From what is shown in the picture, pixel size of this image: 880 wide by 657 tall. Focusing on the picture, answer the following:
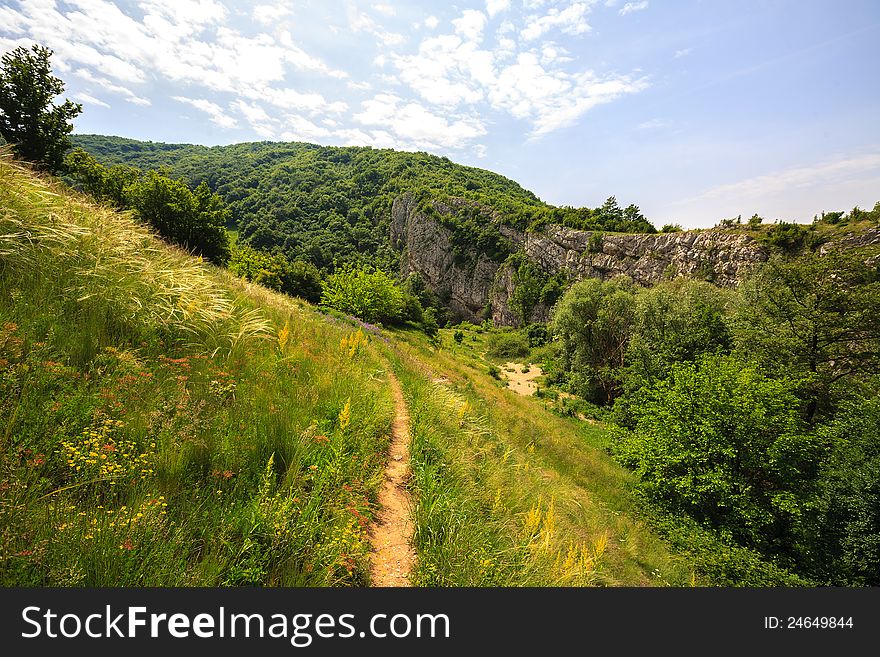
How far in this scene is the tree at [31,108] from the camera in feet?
36.9

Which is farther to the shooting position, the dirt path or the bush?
the bush

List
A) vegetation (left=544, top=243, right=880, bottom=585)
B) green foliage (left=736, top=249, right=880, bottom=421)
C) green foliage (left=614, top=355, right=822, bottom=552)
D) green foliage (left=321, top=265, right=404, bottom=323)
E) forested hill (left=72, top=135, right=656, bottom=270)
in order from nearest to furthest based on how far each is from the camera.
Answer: vegetation (left=544, top=243, right=880, bottom=585)
green foliage (left=614, top=355, right=822, bottom=552)
green foliage (left=736, top=249, right=880, bottom=421)
green foliage (left=321, top=265, right=404, bottom=323)
forested hill (left=72, top=135, right=656, bottom=270)

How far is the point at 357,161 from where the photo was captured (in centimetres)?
13250

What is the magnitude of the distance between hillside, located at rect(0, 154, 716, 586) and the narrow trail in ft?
0.41

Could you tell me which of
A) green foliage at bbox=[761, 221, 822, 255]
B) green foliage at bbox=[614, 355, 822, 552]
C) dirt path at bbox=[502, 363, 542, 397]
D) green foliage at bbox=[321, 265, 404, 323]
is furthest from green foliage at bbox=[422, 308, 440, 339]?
green foliage at bbox=[761, 221, 822, 255]

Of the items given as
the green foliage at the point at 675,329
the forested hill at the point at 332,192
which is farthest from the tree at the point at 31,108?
the forested hill at the point at 332,192

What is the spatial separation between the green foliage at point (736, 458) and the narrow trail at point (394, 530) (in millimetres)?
12613

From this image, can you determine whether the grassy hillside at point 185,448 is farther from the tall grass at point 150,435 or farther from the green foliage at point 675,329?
the green foliage at point 675,329

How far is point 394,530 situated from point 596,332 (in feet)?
103

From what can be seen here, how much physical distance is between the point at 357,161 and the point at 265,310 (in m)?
147

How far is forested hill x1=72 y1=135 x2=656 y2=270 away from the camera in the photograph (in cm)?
8112

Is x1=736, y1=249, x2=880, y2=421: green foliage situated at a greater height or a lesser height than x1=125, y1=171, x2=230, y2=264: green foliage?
greater

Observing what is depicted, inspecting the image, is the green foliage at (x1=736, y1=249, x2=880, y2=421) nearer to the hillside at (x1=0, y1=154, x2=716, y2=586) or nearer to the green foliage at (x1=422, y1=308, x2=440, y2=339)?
the hillside at (x1=0, y1=154, x2=716, y2=586)

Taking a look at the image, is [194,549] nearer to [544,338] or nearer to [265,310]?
[265,310]
